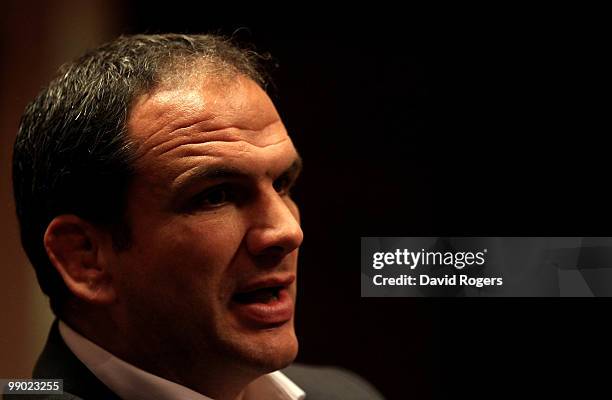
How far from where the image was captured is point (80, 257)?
3.83ft

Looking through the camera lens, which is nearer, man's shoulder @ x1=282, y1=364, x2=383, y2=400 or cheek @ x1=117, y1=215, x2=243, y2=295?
cheek @ x1=117, y1=215, x2=243, y2=295

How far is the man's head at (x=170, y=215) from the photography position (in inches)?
44.6

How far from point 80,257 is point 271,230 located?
0.84 feet

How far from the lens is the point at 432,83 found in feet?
4.72

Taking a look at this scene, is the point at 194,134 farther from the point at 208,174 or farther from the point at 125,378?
the point at 125,378

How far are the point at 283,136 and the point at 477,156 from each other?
35 cm

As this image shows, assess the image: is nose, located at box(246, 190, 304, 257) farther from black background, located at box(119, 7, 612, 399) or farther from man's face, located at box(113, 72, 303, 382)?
black background, located at box(119, 7, 612, 399)

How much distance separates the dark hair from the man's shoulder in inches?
17.0

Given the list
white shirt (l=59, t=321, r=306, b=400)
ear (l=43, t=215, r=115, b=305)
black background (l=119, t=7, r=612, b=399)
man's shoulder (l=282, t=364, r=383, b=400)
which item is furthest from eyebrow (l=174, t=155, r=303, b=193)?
man's shoulder (l=282, t=364, r=383, b=400)

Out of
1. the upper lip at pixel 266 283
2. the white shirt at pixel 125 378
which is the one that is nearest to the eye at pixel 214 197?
the upper lip at pixel 266 283

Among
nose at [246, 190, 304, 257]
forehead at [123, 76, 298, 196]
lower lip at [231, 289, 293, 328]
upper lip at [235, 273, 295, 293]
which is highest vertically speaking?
forehead at [123, 76, 298, 196]

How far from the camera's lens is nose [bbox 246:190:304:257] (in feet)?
3.75

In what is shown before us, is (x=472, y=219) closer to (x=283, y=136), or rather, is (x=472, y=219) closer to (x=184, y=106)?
(x=283, y=136)

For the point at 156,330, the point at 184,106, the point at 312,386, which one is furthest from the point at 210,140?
the point at 312,386
